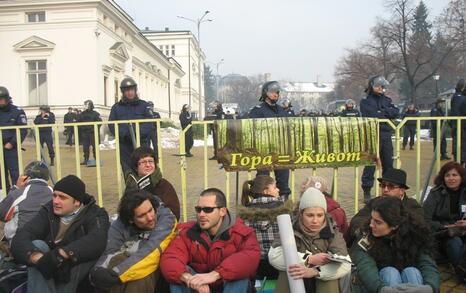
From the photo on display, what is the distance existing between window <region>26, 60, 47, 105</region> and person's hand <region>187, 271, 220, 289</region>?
26487 mm

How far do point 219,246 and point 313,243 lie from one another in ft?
2.49

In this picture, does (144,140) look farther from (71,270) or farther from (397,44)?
(397,44)

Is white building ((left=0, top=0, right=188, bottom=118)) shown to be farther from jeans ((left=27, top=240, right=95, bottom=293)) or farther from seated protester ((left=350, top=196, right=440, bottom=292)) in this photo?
seated protester ((left=350, top=196, right=440, bottom=292))

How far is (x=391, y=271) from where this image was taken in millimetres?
3715

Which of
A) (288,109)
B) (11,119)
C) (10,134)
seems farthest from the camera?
(288,109)

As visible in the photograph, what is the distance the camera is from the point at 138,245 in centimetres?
401

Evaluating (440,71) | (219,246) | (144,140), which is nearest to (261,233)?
(219,246)

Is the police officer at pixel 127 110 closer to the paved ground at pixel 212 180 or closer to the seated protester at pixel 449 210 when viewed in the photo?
the paved ground at pixel 212 180

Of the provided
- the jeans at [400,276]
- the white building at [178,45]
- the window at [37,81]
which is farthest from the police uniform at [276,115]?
the white building at [178,45]

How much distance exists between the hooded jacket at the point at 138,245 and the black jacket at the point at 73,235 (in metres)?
0.09

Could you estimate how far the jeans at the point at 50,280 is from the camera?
3.73m

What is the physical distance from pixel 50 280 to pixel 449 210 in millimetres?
3769

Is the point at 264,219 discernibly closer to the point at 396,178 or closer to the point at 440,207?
the point at 396,178

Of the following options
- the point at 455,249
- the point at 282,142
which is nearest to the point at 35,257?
the point at 282,142
